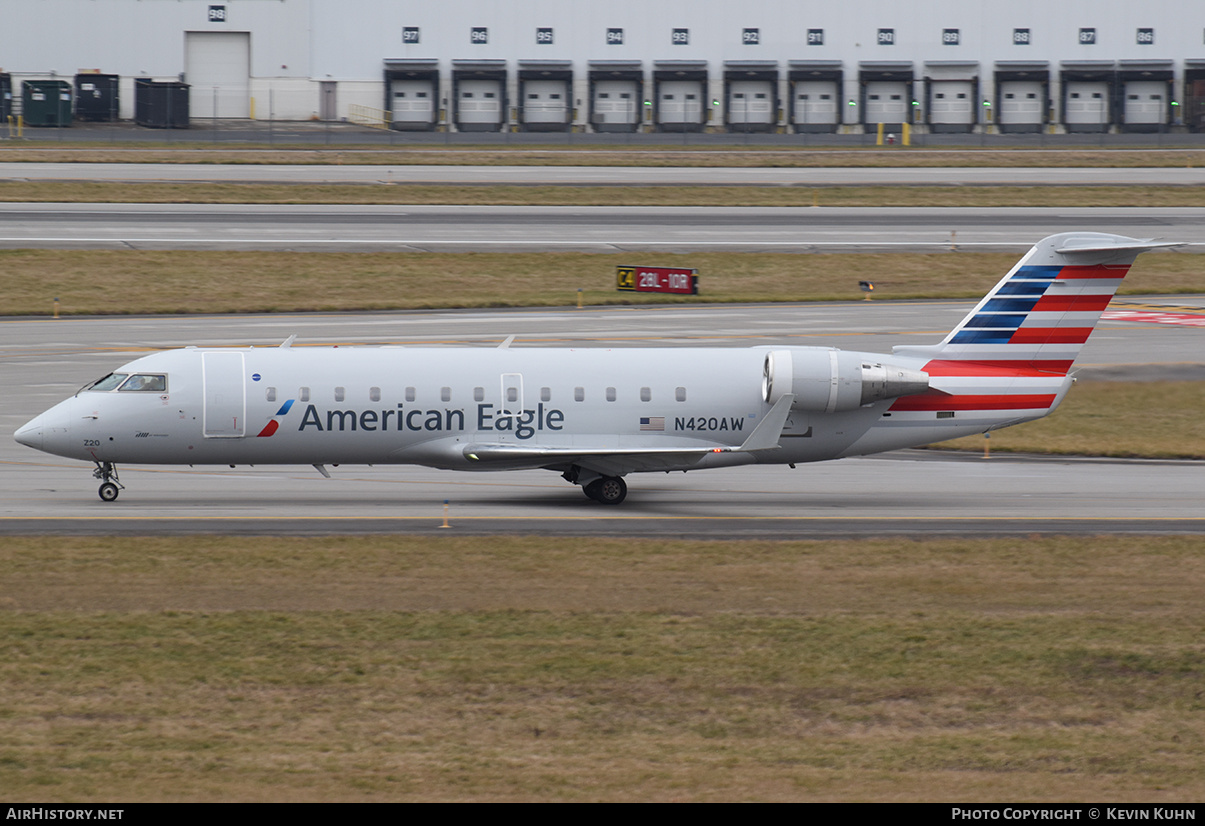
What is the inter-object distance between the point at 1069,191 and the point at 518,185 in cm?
3566

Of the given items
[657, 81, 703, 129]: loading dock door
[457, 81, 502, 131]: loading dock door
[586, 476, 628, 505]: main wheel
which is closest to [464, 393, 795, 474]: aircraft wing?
[586, 476, 628, 505]: main wheel

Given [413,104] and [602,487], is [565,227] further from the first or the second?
[413,104]

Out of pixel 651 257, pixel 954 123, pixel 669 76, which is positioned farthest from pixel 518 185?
pixel 954 123

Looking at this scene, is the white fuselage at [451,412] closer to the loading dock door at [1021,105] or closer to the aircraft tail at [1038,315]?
the aircraft tail at [1038,315]

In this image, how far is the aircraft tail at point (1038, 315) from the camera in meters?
33.7

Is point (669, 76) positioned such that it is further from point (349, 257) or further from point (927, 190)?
point (349, 257)

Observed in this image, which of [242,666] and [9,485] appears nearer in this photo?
[242,666]

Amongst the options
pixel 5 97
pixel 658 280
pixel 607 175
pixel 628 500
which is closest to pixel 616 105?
pixel 607 175

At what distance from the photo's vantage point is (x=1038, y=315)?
33.7 meters

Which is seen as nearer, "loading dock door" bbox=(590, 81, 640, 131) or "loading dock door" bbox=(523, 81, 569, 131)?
"loading dock door" bbox=(523, 81, 569, 131)

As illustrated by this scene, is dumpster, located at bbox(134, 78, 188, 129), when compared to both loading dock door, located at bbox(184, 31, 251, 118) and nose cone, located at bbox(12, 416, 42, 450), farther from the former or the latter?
nose cone, located at bbox(12, 416, 42, 450)

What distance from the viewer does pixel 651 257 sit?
230 ft

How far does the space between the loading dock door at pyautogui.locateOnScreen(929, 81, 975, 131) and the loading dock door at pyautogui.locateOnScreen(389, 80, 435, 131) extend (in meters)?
42.8

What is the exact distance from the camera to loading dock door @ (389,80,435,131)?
119 metres
